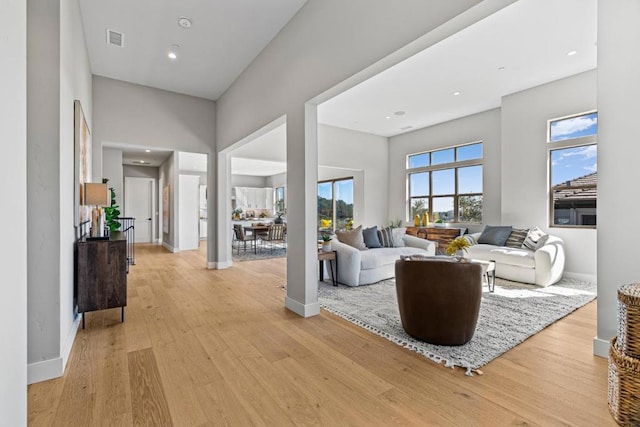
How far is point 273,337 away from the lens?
2822mm

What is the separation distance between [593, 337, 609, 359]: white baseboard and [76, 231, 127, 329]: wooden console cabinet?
4306 millimetres

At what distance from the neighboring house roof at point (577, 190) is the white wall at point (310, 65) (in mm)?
4751

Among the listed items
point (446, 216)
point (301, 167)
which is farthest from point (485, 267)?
point (446, 216)

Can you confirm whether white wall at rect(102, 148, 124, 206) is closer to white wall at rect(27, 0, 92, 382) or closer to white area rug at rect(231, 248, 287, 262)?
white area rug at rect(231, 248, 287, 262)

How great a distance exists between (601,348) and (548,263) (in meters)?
2.41

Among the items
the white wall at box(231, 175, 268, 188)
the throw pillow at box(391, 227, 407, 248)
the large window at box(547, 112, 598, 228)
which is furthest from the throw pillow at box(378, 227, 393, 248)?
the white wall at box(231, 175, 268, 188)

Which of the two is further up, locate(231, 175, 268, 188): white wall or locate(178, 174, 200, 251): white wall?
locate(231, 175, 268, 188): white wall

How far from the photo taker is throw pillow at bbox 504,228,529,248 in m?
5.42

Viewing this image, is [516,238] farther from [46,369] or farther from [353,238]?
[46,369]

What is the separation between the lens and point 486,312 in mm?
3438

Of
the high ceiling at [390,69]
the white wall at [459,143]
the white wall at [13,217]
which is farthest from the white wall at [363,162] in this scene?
the white wall at [13,217]

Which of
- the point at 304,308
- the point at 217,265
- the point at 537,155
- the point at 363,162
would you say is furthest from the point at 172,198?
the point at 537,155

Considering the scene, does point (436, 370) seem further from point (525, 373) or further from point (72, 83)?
point (72, 83)

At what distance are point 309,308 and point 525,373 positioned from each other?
199 centimetres
